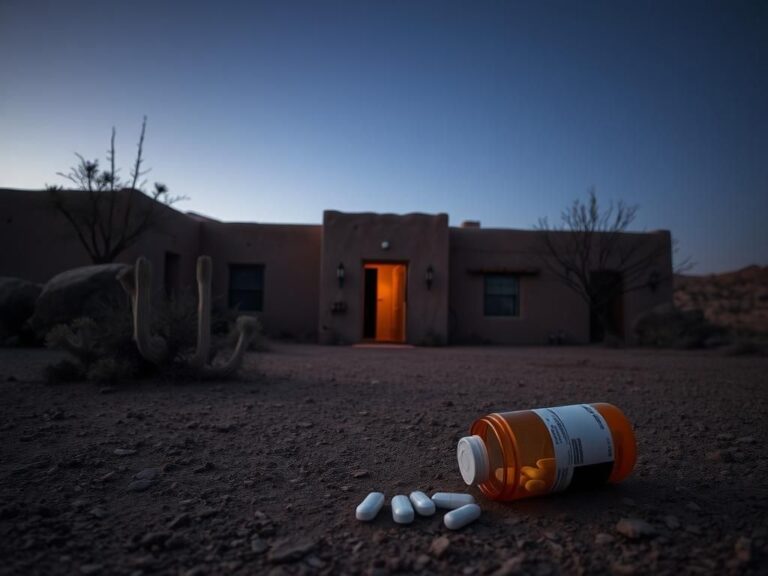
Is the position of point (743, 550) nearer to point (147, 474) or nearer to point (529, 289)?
point (147, 474)

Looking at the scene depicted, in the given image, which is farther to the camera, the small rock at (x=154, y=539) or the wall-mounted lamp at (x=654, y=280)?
the wall-mounted lamp at (x=654, y=280)

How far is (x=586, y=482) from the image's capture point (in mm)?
1884

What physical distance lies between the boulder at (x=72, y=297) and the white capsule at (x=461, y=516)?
779cm

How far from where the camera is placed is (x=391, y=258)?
A: 13.6m

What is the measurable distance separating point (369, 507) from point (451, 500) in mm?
342

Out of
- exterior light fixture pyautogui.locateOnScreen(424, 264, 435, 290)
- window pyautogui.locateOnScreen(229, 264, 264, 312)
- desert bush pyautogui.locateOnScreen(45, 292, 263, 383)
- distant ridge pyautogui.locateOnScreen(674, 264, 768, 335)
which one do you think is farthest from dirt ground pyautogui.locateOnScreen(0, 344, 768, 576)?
distant ridge pyautogui.locateOnScreen(674, 264, 768, 335)

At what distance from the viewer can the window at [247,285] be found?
48.5ft

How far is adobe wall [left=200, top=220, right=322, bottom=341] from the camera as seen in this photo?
48.0 ft

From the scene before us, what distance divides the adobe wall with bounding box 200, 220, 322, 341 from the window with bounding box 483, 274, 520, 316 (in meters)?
5.50

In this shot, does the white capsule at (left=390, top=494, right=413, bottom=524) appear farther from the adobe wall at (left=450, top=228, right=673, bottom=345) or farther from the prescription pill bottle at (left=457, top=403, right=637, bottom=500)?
the adobe wall at (left=450, top=228, right=673, bottom=345)

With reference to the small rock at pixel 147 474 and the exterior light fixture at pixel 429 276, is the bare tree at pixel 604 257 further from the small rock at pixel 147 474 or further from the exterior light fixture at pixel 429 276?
the small rock at pixel 147 474

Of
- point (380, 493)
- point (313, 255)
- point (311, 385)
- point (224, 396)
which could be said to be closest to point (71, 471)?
point (380, 493)

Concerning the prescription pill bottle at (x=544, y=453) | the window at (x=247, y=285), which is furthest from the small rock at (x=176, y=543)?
the window at (x=247, y=285)

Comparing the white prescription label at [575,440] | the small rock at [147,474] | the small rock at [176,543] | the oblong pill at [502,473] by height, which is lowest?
the small rock at [176,543]
